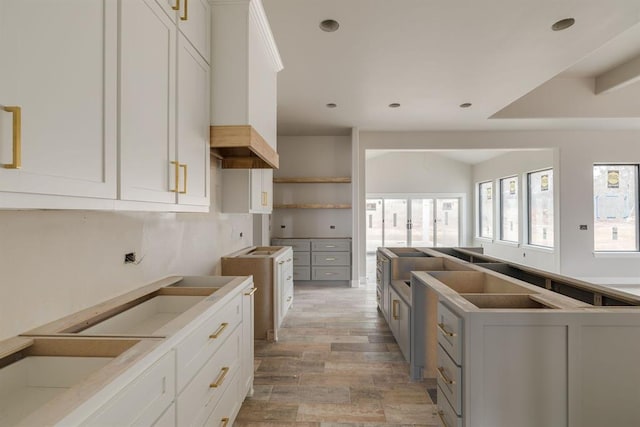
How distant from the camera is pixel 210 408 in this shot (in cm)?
151

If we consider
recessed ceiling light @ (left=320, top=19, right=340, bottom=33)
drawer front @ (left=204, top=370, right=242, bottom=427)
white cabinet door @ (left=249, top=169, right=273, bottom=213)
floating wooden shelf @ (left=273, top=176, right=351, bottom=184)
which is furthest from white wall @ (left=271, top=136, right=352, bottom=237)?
drawer front @ (left=204, top=370, right=242, bottom=427)

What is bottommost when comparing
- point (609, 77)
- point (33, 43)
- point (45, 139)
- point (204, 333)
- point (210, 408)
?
point (210, 408)

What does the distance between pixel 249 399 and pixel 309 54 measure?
303 centimetres

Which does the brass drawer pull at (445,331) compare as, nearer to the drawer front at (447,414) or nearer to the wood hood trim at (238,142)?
the drawer front at (447,414)

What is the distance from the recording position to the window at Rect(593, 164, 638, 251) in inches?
239

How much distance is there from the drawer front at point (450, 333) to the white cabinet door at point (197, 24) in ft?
6.61

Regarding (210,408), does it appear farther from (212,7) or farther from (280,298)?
(212,7)

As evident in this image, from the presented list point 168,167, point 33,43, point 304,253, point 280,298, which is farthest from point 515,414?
point 304,253

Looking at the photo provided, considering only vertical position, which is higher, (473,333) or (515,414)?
(473,333)

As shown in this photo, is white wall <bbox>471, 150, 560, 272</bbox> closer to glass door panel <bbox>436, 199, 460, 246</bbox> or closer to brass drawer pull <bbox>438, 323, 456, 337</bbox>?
glass door panel <bbox>436, 199, 460, 246</bbox>

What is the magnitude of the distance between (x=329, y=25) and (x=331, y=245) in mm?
3927

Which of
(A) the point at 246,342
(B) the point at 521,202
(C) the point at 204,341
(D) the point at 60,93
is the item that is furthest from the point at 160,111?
(B) the point at 521,202

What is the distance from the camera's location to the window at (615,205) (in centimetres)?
606

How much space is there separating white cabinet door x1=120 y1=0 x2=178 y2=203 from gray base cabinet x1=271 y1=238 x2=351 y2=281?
4464 millimetres
